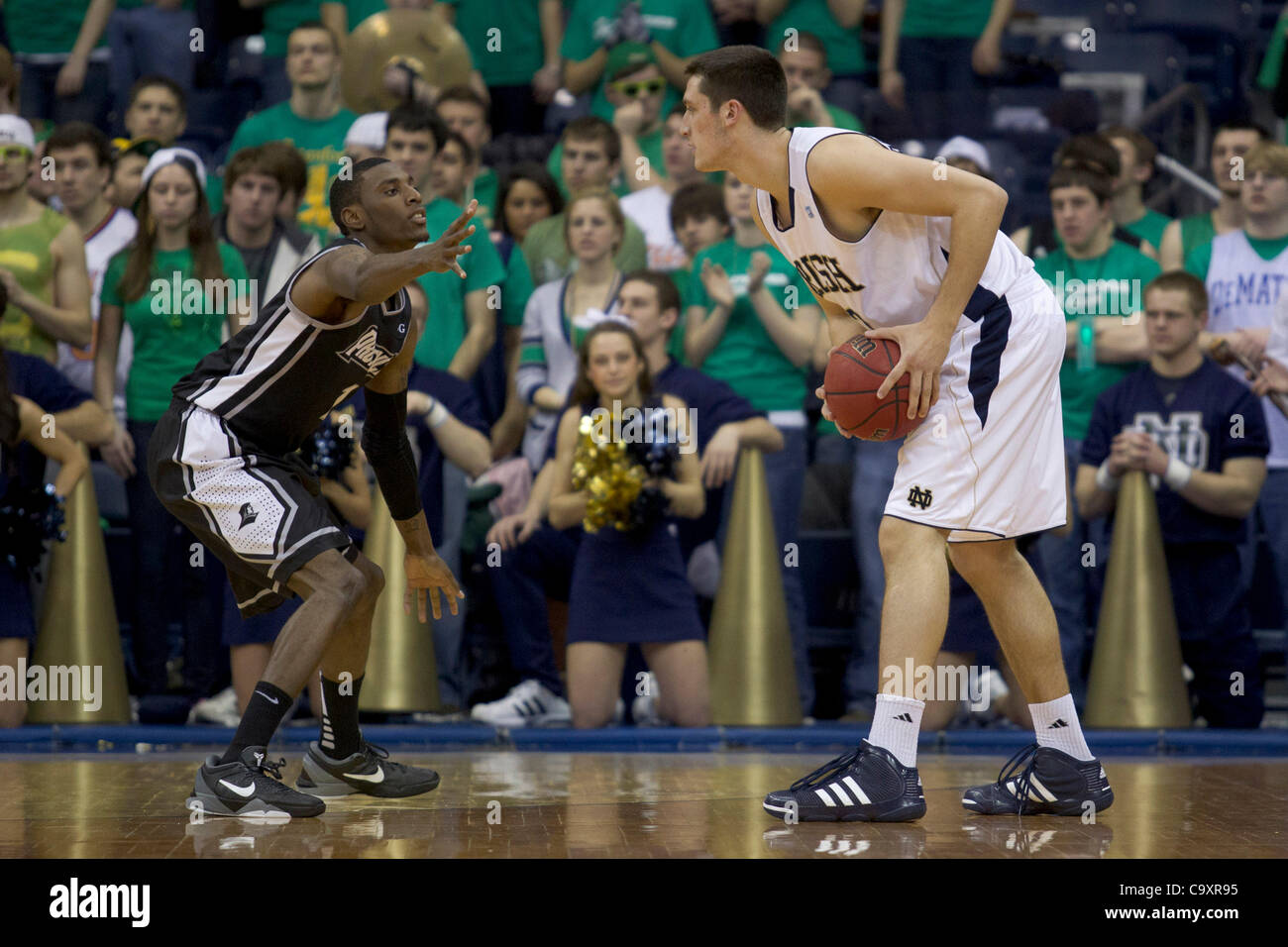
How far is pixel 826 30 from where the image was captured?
1009 cm

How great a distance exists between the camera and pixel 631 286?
7.62 meters

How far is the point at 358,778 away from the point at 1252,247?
17.2 feet

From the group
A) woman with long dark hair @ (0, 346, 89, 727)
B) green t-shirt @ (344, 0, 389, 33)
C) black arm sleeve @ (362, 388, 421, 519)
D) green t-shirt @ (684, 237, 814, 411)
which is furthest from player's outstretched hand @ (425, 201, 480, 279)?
green t-shirt @ (344, 0, 389, 33)

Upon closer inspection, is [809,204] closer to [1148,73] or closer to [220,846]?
[220,846]

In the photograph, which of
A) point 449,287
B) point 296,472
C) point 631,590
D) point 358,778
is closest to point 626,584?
point 631,590

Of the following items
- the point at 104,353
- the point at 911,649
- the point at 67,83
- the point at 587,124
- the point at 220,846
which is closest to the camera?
the point at 220,846

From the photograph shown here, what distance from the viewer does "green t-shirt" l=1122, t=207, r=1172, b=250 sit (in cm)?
864

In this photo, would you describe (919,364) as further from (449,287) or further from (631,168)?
(631,168)

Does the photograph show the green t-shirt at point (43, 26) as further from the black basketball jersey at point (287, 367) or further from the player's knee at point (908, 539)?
the player's knee at point (908, 539)

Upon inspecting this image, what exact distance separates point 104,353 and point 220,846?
4.34 meters

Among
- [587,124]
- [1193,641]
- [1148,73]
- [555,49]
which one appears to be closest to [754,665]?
[1193,641]

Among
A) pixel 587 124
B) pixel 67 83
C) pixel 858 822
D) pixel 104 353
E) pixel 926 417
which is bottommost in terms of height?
pixel 858 822

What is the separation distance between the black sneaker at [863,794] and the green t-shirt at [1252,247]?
14.0 feet

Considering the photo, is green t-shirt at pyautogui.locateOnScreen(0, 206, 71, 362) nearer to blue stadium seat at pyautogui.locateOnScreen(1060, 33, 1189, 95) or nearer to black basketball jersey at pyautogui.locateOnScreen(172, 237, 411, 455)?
black basketball jersey at pyautogui.locateOnScreen(172, 237, 411, 455)
